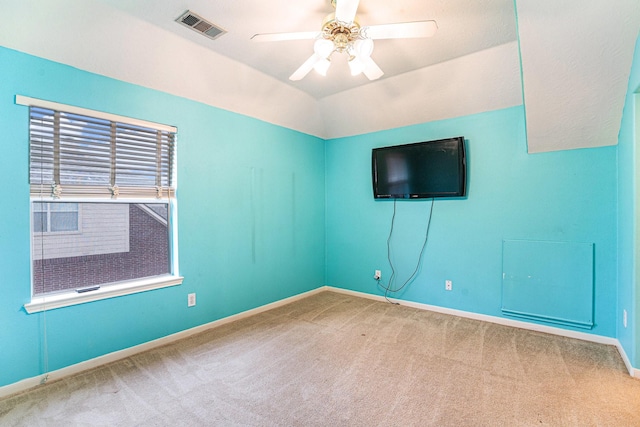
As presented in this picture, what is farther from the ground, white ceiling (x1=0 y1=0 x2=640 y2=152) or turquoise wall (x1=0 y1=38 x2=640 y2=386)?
white ceiling (x1=0 y1=0 x2=640 y2=152)

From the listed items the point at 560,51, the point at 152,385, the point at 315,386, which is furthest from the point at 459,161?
the point at 152,385

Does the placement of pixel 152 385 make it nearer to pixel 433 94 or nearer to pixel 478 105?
pixel 433 94

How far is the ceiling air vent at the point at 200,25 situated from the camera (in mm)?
2164

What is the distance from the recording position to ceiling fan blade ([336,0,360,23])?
1.66 m

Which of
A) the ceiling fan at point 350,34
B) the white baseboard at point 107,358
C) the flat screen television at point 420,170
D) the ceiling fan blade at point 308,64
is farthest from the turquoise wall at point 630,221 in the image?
the white baseboard at point 107,358

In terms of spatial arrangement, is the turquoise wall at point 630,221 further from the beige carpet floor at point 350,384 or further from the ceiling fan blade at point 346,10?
the ceiling fan blade at point 346,10

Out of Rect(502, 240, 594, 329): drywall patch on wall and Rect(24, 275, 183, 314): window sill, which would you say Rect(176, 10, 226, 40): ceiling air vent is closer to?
Rect(24, 275, 183, 314): window sill

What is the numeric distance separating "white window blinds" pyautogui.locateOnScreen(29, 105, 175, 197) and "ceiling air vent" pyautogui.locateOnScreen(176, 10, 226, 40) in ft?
2.97

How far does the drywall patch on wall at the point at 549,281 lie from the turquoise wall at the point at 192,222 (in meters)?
2.40

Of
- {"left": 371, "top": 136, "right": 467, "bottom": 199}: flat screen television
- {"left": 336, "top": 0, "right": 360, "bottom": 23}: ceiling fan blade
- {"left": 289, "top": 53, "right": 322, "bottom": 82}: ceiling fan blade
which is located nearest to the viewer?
{"left": 336, "top": 0, "right": 360, "bottom": 23}: ceiling fan blade

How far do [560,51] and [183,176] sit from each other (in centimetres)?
321

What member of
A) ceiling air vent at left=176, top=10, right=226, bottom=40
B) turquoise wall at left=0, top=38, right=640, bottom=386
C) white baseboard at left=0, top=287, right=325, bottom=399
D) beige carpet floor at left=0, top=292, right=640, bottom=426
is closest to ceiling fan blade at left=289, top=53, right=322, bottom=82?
ceiling air vent at left=176, top=10, right=226, bottom=40

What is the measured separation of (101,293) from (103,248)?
15.1 inches

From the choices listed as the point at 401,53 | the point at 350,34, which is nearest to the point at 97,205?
the point at 350,34
